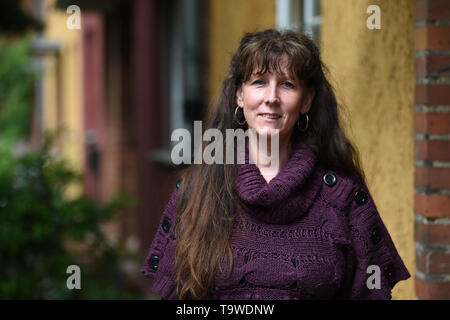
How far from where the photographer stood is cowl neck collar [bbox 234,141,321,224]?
87.4 inches

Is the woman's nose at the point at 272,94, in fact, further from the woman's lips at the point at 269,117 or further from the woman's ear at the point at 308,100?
the woman's ear at the point at 308,100

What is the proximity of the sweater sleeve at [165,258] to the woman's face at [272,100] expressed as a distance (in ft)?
1.33

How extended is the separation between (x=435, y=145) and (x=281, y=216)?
0.82 meters

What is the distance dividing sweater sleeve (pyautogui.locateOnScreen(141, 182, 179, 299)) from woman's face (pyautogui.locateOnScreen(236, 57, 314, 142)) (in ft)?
1.33

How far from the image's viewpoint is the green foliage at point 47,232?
195 inches

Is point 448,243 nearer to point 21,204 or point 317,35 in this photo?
point 317,35

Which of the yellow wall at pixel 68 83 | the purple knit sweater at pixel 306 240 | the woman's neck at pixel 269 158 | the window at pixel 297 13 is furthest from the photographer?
the yellow wall at pixel 68 83

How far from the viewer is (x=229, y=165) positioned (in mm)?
2389

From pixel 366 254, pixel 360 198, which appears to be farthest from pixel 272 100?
pixel 366 254

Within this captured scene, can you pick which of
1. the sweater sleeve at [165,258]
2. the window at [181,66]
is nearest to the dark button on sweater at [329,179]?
the sweater sleeve at [165,258]

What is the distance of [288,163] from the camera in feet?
7.55

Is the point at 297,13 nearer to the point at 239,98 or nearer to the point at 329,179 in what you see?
the point at 239,98

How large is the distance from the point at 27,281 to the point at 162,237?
2.72 meters

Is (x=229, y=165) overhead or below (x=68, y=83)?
below
